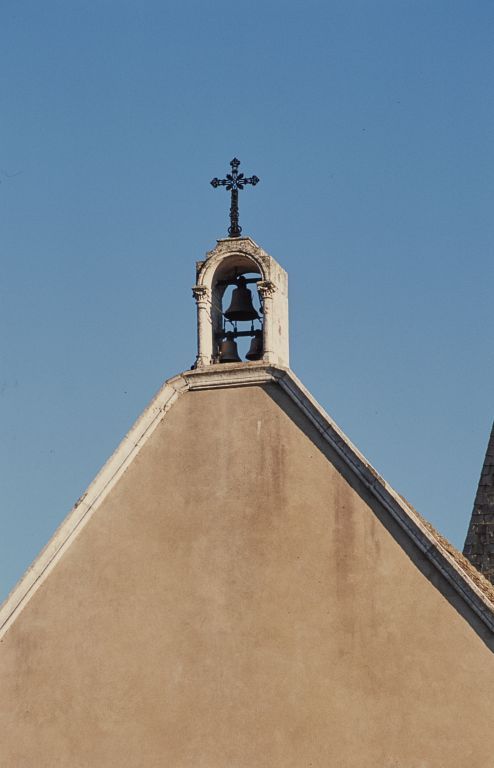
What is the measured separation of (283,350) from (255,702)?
16.0 feet

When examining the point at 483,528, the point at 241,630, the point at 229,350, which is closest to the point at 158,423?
the point at 229,350

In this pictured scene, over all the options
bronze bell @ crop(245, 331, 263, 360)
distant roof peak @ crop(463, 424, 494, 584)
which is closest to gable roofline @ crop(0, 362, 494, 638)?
bronze bell @ crop(245, 331, 263, 360)

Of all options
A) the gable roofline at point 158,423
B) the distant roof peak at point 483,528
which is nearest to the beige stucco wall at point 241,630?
the gable roofline at point 158,423

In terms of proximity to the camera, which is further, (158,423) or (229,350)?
(229,350)

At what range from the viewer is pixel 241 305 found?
27125mm

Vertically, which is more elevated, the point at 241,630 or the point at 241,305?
the point at 241,305

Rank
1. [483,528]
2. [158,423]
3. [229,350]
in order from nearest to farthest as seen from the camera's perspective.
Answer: [158,423]
[229,350]
[483,528]

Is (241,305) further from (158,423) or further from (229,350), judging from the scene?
(158,423)

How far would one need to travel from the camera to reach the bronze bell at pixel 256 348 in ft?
87.5

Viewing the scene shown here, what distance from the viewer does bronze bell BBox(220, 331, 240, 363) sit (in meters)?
26.6

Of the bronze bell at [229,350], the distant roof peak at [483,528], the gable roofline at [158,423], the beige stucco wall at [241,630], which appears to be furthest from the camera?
the distant roof peak at [483,528]

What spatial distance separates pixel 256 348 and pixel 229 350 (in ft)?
1.31

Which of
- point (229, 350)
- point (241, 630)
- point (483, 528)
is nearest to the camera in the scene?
point (241, 630)

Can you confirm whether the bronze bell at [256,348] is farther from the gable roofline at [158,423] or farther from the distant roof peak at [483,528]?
the distant roof peak at [483,528]
